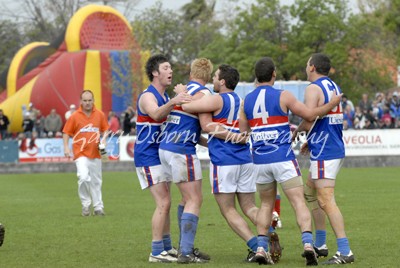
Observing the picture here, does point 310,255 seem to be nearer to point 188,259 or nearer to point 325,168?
point 325,168

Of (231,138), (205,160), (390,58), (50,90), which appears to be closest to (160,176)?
(231,138)

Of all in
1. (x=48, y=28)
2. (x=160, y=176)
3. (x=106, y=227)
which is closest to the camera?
(x=160, y=176)

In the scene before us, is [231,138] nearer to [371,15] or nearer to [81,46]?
[81,46]

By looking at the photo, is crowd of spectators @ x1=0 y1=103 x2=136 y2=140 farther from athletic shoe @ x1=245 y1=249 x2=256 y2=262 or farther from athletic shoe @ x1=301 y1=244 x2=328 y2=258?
athletic shoe @ x1=245 y1=249 x2=256 y2=262

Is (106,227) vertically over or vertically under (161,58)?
under

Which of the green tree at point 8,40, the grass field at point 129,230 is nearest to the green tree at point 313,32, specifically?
the green tree at point 8,40

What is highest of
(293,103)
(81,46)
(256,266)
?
(81,46)

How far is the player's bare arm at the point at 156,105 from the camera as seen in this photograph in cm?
1110

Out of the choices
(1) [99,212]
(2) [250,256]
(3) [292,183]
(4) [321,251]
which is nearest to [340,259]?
(4) [321,251]

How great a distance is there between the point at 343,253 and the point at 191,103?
89.6 inches

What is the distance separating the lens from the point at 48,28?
7650cm

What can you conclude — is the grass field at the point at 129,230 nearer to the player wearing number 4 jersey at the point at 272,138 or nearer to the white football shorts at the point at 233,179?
the player wearing number 4 jersey at the point at 272,138

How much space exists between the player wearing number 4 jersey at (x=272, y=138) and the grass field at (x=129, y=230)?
0.56 m

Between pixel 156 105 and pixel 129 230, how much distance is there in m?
4.04
